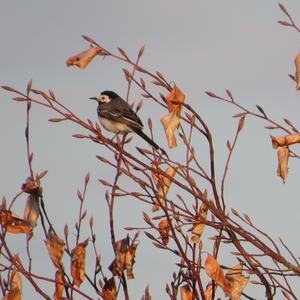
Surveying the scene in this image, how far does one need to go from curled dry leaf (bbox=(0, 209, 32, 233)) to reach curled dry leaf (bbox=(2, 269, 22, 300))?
12.6 inches

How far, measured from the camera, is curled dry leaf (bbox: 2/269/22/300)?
5051 millimetres

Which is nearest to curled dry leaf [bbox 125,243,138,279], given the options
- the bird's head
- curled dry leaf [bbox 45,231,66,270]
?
curled dry leaf [bbox 45,231,66,270]

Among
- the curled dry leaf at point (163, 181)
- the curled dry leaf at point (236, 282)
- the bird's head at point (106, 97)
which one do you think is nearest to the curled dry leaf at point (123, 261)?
the curled dry leaf at point (163, 181)

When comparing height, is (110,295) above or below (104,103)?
below

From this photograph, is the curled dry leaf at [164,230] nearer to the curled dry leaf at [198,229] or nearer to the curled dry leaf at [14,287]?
the curled dry leaf at [198,229]

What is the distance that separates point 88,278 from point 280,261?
1.45 meters

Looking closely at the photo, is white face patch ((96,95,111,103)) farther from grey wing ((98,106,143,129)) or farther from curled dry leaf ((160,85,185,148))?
curled dry leaf ((160,85,185,148))

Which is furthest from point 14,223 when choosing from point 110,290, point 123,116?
point 123,116

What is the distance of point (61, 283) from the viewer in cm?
507

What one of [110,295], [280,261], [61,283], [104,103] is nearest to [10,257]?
[61,283]

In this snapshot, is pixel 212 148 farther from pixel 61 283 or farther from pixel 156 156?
pixel 61 283

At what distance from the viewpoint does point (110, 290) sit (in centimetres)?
536

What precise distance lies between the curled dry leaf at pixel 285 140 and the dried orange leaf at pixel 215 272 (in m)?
0.81

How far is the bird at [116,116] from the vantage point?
13.2 meters
